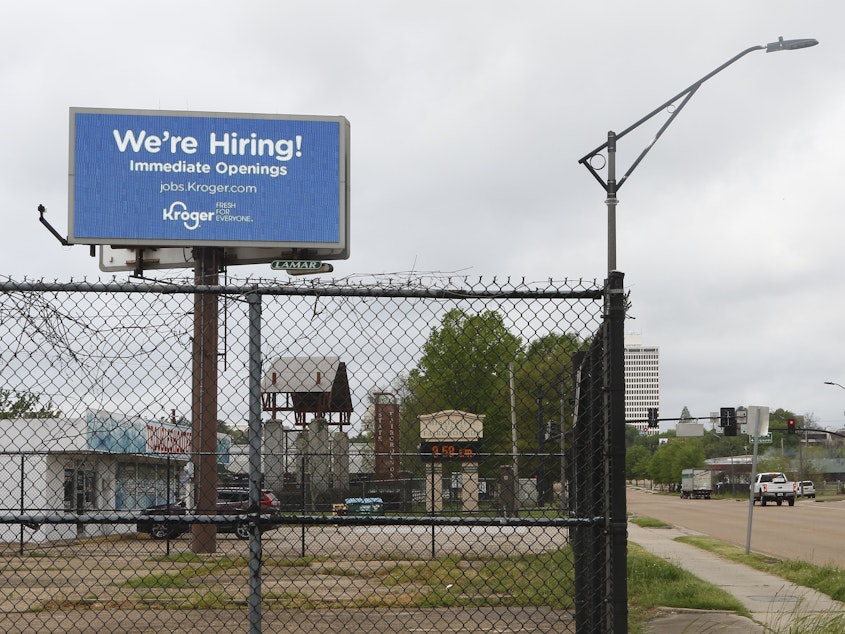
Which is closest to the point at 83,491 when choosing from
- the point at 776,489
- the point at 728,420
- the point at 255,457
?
the point at 255,457

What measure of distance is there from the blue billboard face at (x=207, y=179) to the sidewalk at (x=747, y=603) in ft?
37.2

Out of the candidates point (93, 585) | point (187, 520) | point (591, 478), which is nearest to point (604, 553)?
point (591, 478)

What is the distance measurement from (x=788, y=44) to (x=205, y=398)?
464 inches

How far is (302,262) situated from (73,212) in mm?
5480

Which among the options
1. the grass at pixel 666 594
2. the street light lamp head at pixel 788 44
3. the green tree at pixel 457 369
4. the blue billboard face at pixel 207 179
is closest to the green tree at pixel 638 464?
the blue billboard face at pixel 207 179

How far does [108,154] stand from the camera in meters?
24.8

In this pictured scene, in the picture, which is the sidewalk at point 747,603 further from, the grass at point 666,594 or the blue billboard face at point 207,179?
the blue billboard face at point 207,179

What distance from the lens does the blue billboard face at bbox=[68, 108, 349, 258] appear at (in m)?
24.7

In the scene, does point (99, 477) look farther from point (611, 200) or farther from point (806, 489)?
point (806, 489)

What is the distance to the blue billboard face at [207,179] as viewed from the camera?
24703 millimetres

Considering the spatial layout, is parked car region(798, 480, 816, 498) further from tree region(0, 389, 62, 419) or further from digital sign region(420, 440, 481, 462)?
tree region(0, 389, 62, 419)

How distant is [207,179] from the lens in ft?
82.3

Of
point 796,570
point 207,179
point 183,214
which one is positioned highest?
point 207,179

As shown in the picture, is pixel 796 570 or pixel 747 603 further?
pixel 796 570
